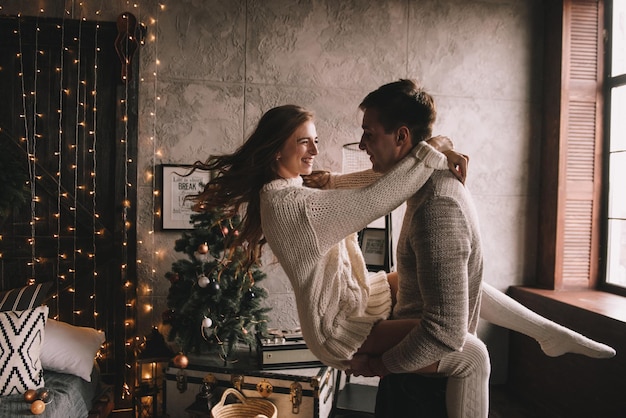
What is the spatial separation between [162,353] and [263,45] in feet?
7.48

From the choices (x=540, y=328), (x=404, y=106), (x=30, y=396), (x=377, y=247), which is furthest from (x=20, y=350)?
(x=540, y=328)

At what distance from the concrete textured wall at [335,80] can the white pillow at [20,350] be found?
2.87 feet

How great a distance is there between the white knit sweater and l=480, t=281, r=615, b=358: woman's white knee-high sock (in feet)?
1.86

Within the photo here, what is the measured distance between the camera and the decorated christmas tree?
2.88 meters

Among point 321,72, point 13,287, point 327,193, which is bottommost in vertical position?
point 13,287

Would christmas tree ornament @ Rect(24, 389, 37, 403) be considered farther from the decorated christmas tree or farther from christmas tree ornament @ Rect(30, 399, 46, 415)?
the decorated christmas tree

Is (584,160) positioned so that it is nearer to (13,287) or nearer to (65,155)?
(65,155)

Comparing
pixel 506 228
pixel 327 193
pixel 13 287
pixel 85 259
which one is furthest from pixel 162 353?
pixel 506 228

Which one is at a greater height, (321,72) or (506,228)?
(321,72)

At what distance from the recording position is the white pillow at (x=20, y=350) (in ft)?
8.63

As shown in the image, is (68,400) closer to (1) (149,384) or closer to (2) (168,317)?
(1) (149,384)

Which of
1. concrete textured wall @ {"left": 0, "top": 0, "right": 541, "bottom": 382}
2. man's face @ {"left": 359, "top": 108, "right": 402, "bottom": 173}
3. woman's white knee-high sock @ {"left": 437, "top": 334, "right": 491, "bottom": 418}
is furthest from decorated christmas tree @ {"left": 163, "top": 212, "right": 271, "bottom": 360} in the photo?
woman's white knee-high sock @ {"left": 437, "top": 334, "right": 491, "bottom": 418}

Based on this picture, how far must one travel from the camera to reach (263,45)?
11.9 feet

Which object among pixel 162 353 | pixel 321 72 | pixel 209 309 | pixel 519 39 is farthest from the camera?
pixel 519 39
